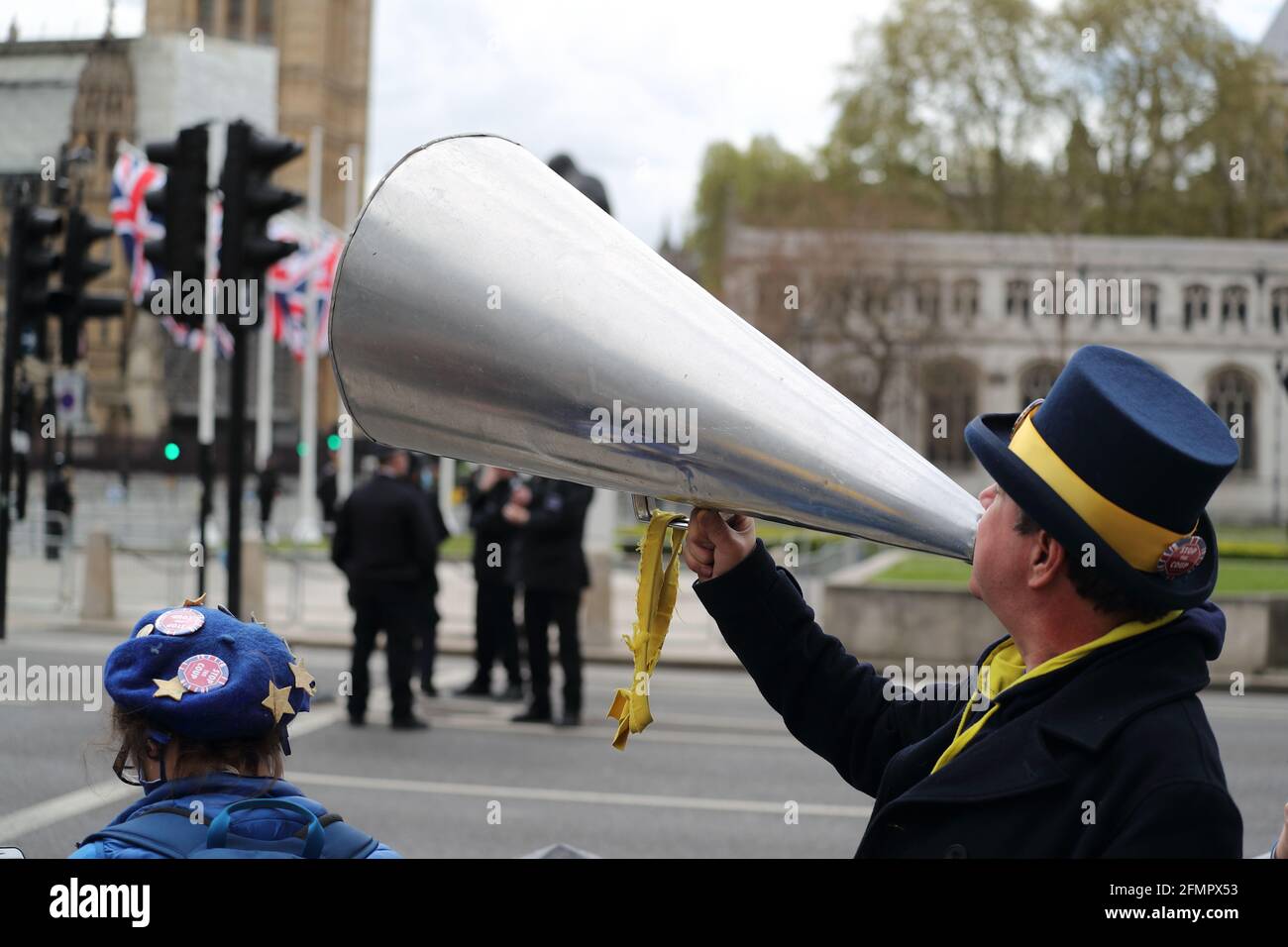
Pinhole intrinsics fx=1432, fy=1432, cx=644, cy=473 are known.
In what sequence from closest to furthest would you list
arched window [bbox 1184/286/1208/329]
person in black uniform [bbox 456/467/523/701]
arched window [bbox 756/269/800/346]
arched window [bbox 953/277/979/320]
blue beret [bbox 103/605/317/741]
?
1. blue beret [bbox 103/605/317/741]
2. person in black uniform [bbox 456/467/523/701]
3. arched window [bbox 756/269/800/346]
4. arched window [bbox 953/277/979/320]
5. arched window [bbox 1184/286/1208/329]

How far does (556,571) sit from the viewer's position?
378 inches

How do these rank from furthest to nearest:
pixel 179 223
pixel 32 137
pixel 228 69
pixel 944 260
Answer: pixel 944 260
pixel 228 69
pixel 32 137
pixel 179 223

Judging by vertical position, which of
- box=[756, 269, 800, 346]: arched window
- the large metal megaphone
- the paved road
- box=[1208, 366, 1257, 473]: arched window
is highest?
box=[756, 269, 800, 346]: arched window

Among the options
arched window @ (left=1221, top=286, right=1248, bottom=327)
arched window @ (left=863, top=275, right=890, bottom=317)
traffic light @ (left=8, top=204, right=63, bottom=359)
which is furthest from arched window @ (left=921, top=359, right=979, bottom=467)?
traffic light @ (left=8, top=204, right=63, bottom=359)

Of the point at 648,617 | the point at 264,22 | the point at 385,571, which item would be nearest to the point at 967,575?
the point at 385,571

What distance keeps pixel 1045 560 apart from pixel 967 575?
17.1 m

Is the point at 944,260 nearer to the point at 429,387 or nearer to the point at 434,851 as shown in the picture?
the point at 434,851

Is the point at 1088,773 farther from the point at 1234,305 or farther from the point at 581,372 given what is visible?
the point at 1234,305

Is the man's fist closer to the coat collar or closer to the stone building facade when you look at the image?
the coat collar

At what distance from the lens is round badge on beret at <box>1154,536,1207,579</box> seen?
1597 millimetres

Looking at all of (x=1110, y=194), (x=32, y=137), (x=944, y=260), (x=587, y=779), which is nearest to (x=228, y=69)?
(x=32, y=137)

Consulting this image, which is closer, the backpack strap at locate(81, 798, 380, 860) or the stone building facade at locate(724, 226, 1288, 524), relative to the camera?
the backpack strap at locate(81, 798, 380, 860)

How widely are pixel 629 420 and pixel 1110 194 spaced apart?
6365 cm
